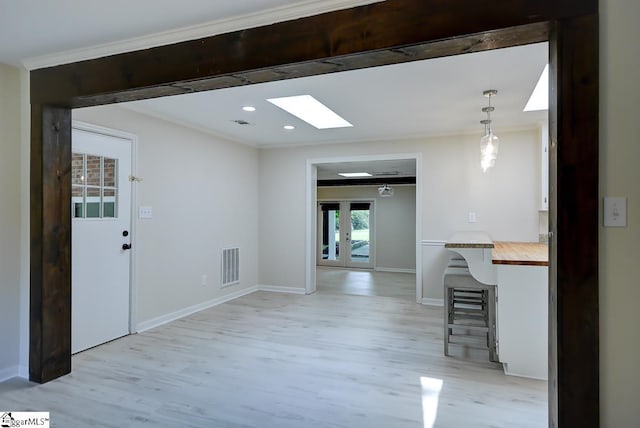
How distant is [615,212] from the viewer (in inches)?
59.9

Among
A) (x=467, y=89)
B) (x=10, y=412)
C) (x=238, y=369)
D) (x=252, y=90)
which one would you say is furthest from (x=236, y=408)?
(x=467, y=89)

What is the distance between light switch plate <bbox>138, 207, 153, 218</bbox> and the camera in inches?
159

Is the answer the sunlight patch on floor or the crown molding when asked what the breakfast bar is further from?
the crown molding

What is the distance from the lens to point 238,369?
10.1 ft

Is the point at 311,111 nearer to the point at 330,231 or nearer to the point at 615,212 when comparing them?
the point at 615,212

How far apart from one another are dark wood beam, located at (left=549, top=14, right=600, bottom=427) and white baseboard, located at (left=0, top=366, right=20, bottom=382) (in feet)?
11.6

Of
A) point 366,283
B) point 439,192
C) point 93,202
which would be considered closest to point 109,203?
point 93,202

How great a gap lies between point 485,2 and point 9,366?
385 cm

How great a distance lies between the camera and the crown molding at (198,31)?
6.28ft

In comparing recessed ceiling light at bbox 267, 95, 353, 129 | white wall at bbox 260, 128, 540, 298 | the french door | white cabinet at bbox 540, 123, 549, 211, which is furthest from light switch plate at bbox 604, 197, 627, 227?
the french door

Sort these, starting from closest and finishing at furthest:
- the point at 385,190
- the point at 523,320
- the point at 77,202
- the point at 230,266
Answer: the point at 523,320 → the point at 77,202 → the point at 230,266 → the point at 385,190

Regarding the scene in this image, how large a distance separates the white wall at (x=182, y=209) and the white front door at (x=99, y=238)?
16cm

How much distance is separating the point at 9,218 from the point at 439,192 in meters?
4.68

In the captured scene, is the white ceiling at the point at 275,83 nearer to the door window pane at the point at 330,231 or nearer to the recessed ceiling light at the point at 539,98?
the recessed ceiling light at the point at 539,98
